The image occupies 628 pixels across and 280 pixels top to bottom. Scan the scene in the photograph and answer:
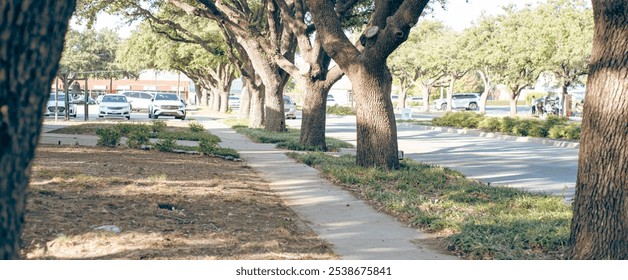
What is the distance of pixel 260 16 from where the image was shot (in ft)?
113

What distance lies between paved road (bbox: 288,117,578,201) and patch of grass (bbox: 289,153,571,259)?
4.67 ft

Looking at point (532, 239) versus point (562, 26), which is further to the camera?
point (562, 26)

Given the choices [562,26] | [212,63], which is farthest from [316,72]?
[212,63]

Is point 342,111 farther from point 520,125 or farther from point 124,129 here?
point 124,129

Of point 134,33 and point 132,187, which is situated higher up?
point 134,33

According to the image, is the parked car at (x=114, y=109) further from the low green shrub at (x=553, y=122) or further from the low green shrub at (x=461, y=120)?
the low green shrub at (x=553, y=122)

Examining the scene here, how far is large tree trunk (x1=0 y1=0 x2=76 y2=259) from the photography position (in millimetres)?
3578

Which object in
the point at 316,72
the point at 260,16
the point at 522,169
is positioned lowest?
the point at 522,169

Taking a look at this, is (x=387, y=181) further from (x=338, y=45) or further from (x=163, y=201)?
(x=163, y=201)

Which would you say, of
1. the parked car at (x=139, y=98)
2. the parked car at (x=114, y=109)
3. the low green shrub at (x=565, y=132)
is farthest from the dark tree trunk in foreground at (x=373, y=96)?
the parked car at (x=139, y=98)

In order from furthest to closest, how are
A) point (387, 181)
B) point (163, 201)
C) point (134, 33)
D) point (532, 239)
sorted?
point (134, 33) < point (387, 181) < point (163, 201) < point (532, 239)

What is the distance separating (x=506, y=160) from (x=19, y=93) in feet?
61.7

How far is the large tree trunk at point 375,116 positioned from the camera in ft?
51.7

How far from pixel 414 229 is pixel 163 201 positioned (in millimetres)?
2982
